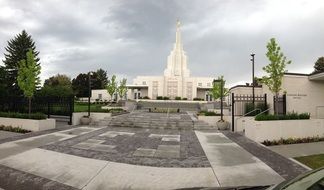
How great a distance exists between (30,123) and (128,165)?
36.8ft

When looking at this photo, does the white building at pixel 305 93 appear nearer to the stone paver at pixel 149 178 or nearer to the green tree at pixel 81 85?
the stone paver at pixel 149 178

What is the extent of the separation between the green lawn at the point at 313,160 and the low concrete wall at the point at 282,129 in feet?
11.8

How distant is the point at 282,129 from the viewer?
49.1 feet

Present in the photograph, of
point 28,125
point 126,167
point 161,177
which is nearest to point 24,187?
point 126,167

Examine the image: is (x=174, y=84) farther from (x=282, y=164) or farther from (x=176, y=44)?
(x=282, y=164)

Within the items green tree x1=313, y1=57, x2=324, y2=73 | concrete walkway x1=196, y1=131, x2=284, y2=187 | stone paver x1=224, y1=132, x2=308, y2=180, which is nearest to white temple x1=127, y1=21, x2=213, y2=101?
green tree x1=313, y1=57, x2=324, y2=73

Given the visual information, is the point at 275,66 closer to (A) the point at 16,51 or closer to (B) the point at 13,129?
(B) the point at 13,129

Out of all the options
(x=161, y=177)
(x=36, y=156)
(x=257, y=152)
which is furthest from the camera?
(x=257, y=152)

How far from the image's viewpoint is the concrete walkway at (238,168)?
7.72 meters

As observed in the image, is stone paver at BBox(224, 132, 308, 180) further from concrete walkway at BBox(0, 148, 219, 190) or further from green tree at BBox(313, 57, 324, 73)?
green tree at BBox(313, 57, 324, 73)

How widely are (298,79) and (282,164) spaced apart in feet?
42.5

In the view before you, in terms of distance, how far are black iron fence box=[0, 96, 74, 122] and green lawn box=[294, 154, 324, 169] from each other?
16.7 metres

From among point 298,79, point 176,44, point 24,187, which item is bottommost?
point 24,187

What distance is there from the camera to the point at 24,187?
7.32 metres
